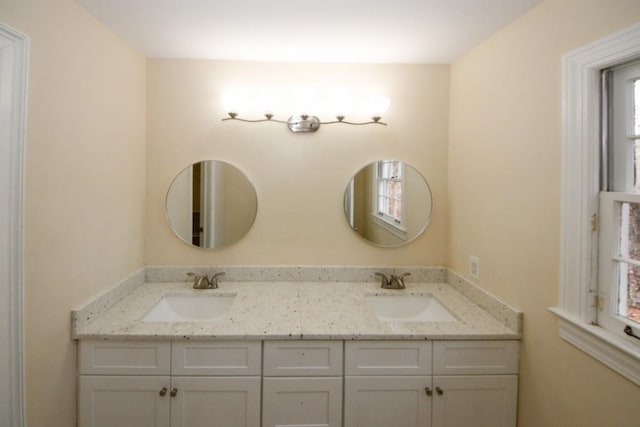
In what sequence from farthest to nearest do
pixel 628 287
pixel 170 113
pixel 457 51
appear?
pixel 170 113 → pixel 457 51 → pixel 628 287

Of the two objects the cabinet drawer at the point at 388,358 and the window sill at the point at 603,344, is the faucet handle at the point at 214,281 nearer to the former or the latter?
the cabinet drawer at the point at 388,358

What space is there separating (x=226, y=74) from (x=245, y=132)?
37 centimetres

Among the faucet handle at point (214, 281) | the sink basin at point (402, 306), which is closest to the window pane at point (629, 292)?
the sink basin at point (402, 306)

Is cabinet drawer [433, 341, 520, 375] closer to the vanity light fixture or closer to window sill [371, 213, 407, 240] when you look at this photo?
window sill [371, 213, 407, 240]

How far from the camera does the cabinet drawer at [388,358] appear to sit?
1.55 m

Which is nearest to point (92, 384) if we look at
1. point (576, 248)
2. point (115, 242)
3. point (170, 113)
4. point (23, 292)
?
point (23, 292)

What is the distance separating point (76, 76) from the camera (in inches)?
59.1

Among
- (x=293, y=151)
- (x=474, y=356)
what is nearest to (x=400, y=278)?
(x=474, y=356)

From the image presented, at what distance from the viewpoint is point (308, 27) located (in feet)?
5.65

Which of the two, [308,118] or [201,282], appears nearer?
[201,282]

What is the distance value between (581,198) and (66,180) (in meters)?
1.99

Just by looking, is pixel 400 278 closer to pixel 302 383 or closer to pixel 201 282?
pixel 302 383

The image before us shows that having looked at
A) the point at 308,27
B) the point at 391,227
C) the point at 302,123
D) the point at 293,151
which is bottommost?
the point at 391,227

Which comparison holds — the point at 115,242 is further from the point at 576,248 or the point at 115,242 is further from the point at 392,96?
the point at 576,248
